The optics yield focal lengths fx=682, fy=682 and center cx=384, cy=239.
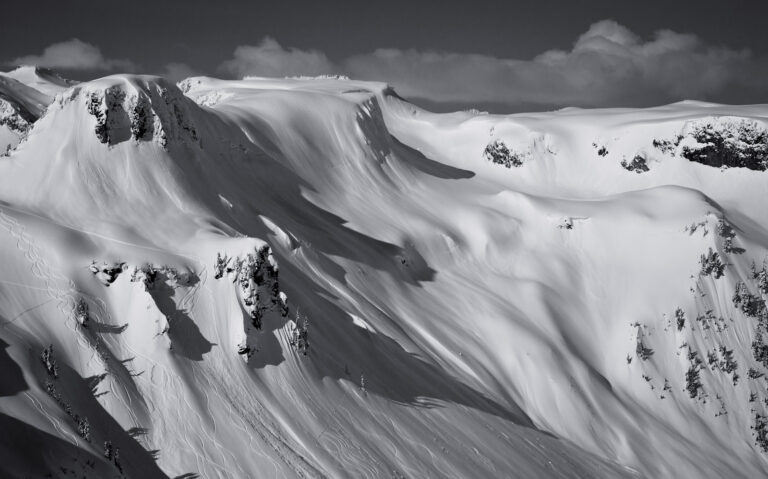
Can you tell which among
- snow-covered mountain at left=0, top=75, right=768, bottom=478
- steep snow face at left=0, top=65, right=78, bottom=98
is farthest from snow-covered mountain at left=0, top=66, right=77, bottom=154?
snow-covered mountain at left=0, top=75, right=768, bottom=478

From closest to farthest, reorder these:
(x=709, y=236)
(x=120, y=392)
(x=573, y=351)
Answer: (x=120, y=392), (x=573, y=351), (x=709, y=236)

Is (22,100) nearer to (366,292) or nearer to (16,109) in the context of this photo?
(16,109)

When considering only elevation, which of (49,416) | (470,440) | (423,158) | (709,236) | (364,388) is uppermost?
(423,158)

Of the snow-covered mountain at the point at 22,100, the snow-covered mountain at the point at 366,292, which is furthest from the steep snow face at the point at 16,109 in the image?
the snow-covered mountain at the point at 366,292

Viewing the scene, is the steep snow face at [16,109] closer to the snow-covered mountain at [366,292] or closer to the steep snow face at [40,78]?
the snow-covered mountain at [366,292]

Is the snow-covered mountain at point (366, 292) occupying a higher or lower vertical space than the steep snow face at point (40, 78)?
lower

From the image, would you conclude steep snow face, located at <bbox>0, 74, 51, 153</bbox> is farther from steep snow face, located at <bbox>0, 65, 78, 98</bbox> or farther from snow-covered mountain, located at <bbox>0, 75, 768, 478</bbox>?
steep snow face, located at <bbox>0, 65, 78, 98</bbox>

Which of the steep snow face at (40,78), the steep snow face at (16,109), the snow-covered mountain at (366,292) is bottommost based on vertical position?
the snow-covered mountain at (366,292)

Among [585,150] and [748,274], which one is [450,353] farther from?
[585,150]

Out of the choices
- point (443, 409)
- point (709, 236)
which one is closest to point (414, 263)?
point (443, 409)
